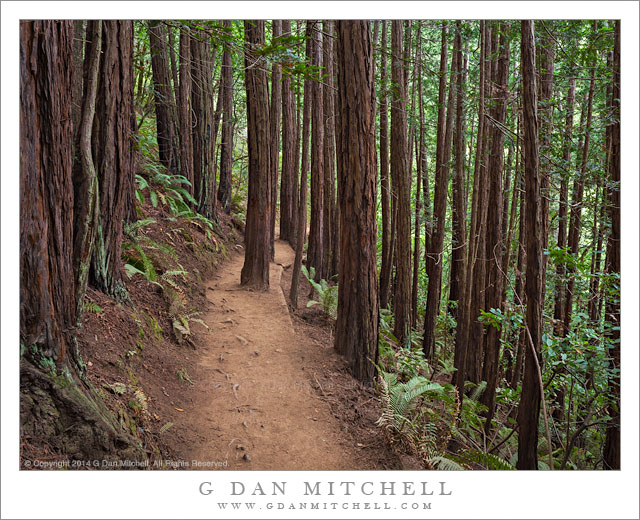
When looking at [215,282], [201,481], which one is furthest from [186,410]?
[215,282]

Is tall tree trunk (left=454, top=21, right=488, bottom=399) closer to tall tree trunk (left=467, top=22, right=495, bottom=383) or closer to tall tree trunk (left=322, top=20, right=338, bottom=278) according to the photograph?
tall tree trunk (left=467, top=22, right=495, bottom=383)

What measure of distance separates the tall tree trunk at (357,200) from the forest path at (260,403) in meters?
0.71

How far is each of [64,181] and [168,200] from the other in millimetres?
6761

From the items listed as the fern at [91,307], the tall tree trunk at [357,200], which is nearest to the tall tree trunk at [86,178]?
the fern at [91,307]

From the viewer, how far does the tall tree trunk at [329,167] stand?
31.1 ft

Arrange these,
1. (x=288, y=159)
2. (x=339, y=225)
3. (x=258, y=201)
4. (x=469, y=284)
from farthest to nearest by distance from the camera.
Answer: (x=288, y=159)
(x=258, y=201)
(x=469, y=284)
(x=339, y=225)

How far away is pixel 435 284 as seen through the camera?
34.5 ft

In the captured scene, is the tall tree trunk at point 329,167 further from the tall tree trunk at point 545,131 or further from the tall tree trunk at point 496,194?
the tall tree trunk at point 545,131

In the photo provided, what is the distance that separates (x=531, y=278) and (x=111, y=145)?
420cm

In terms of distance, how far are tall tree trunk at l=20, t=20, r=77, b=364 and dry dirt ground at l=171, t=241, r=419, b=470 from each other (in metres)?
1.55

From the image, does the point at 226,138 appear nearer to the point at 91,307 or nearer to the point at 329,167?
the point at 329,167

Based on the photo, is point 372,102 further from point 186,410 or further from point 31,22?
point 186,410

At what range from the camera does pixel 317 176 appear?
11352 millimetres

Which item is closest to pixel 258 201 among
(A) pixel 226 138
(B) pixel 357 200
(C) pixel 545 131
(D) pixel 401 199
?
(D) pixel 401 199
